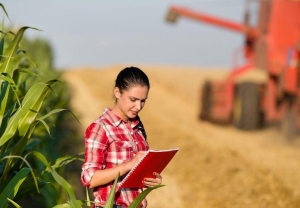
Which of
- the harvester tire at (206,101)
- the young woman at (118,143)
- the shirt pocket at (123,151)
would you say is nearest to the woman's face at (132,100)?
the young woman at (118,143)

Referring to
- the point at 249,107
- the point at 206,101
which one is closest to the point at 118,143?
the point at 249,107

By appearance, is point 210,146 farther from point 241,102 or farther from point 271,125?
point 271,125

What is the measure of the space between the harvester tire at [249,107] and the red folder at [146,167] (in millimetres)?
8416

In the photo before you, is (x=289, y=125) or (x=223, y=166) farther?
(x=289, y=125)

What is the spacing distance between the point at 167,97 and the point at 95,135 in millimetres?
19169

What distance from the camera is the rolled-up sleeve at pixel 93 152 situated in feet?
7.42

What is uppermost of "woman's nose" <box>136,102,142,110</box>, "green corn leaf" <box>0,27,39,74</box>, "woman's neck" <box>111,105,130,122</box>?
"green corn leaf" <box>0,27,39,74</box>

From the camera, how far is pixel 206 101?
39.1ft

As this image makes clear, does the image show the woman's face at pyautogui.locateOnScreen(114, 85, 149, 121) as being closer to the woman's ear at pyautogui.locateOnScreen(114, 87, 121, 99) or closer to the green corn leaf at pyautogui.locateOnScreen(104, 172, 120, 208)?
the woman's ear at pyautogui.locateOnScreen(114, 87, 121, 99)

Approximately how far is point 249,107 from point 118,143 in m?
8.50

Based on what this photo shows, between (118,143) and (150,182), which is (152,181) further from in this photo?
(118,143)

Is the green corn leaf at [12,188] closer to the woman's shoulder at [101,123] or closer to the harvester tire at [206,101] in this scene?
the woman's shoulder at [101,123]

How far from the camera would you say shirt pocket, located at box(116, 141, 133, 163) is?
2338 mm

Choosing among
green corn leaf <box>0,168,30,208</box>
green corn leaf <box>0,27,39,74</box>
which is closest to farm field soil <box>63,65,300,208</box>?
green corn leaf <box>0,168,30,208</box>
